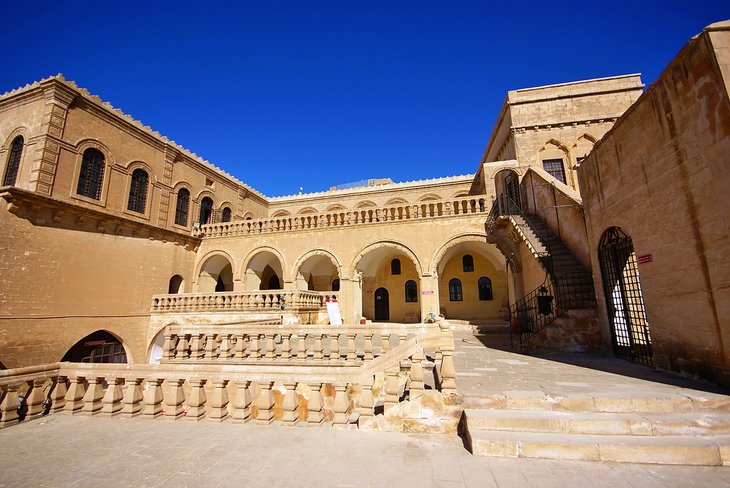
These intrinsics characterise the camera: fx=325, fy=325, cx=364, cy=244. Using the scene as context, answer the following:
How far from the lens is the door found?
2089 cm

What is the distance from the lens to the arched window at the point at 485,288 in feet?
63.5

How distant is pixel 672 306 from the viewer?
5773 mm

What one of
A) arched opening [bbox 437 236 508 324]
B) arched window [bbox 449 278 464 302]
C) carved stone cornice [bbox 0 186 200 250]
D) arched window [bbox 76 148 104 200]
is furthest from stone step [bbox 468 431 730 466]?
arched window [bbox 76 148 104 200]

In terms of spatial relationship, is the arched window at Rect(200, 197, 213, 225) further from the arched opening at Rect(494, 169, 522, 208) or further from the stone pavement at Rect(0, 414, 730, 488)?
the stone pavement at Rect(0, 414, 730, 488)

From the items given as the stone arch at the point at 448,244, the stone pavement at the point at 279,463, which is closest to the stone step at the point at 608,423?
the stone pavement at the point at 279,463

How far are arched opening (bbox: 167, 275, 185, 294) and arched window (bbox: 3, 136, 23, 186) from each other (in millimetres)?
7754

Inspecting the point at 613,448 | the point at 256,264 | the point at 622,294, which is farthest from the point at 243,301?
the point at 613,448

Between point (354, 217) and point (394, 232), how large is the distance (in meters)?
2.31

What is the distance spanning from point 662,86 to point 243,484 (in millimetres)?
8658

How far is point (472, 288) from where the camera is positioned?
774 inches

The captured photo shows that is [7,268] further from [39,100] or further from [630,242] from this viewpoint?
[630,242]

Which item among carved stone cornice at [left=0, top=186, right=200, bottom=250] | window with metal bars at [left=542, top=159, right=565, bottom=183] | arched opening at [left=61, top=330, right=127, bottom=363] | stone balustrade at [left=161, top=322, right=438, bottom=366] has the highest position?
window with metal bars at [left=542, top=159, right=565, bottom=183]

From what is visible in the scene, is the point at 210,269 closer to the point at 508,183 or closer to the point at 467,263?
the point at 467,263

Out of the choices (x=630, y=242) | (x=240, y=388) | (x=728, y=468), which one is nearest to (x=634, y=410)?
(x=728, y=468)
